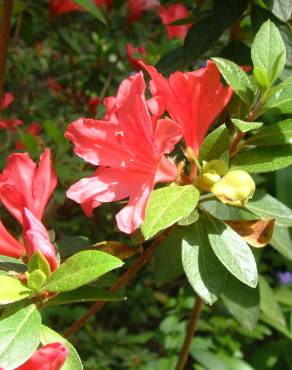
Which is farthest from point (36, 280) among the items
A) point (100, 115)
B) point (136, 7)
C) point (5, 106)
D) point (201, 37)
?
point (136, 7)

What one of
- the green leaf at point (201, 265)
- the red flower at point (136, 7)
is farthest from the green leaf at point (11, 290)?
the red flower at point (136, 7)

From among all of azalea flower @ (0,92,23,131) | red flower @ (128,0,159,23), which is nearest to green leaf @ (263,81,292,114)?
azalea flower @ (0,92,23,131)

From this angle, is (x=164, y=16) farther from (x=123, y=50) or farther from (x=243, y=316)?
(x=243, y=316)

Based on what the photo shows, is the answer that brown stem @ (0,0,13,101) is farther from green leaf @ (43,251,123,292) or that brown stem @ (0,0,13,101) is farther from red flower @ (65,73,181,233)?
green leaf @ (43,251,123,292)

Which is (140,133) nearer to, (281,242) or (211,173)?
(211,173)

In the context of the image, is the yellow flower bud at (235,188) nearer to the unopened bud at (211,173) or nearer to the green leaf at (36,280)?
the unopened bud at (211,173)

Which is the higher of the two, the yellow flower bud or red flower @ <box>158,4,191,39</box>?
the yellow flower bud
